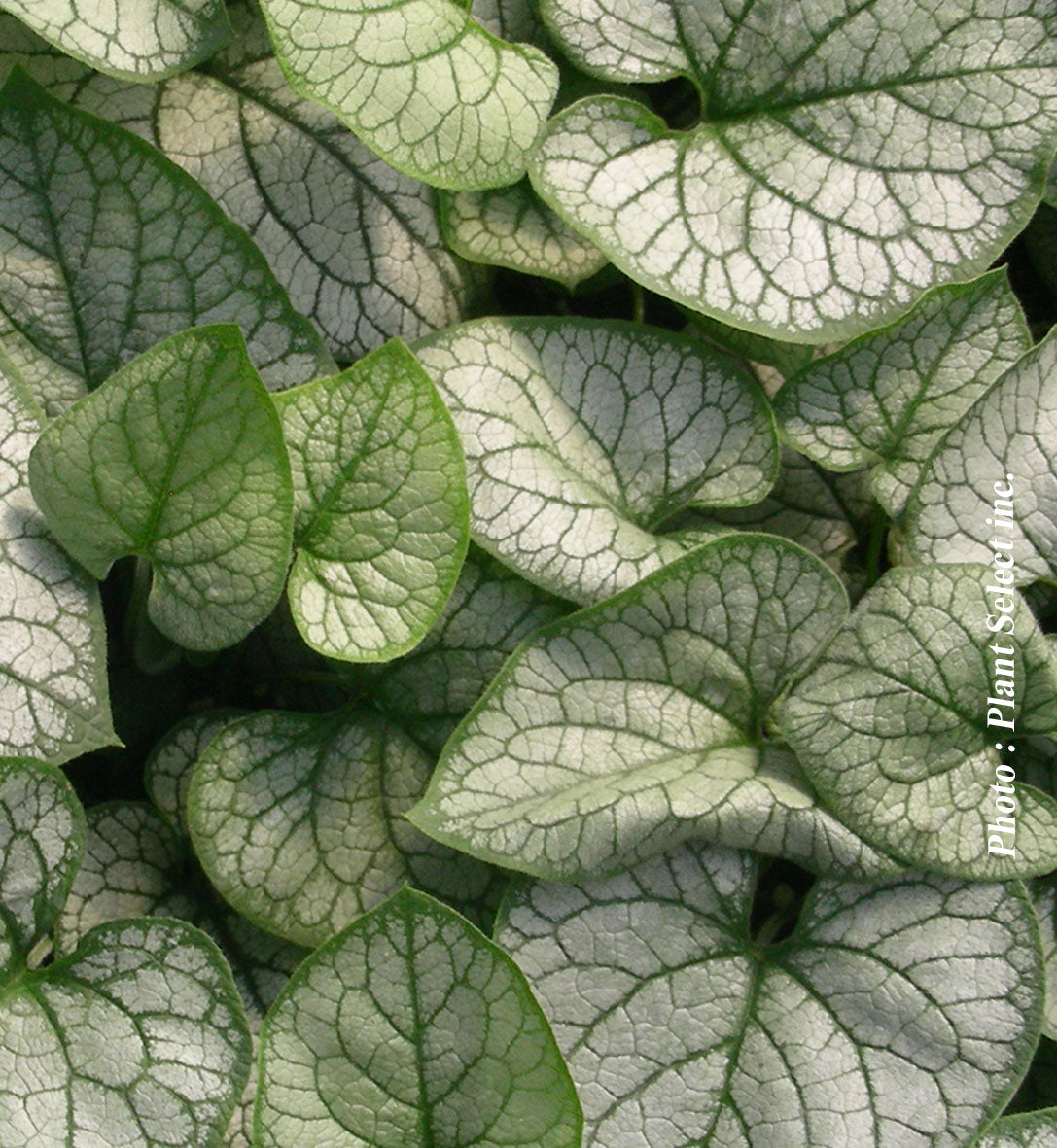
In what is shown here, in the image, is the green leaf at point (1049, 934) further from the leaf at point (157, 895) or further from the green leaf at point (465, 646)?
the leaf at point (157, 895)

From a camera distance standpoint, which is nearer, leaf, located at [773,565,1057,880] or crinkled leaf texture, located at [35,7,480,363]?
leaf, located at [773,565,1057,880]

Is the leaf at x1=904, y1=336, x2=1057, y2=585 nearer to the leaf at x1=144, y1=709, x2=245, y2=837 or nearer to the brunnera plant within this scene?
the brunnera plant

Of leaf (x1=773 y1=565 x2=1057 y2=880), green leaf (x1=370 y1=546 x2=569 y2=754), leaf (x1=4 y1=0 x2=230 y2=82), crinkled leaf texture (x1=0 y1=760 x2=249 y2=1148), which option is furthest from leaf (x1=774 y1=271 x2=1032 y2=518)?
crinkled leaf texture (x1=0 y1=760 x2=249 y2=1148)

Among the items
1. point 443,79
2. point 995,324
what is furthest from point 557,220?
point 995,324

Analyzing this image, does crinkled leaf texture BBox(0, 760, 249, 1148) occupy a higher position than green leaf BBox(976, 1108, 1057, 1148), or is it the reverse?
crinkled leaf texture BBox(0, 760, 249, 1148)

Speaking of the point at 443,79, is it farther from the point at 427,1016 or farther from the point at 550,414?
the point at 427,1016

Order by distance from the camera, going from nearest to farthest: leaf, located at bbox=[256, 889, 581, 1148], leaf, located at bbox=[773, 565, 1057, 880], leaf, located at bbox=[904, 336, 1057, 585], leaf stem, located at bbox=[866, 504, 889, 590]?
1. leaf, located at bbox=[256, 889, 581, 1148]
2. leaf, located at bbox=[773, 565, 1057, 880]
3. leaf, located at bbox=[904, 336, 1057, 585]
4. leaf stem, located at bbox=[866, 504, 889, 590]

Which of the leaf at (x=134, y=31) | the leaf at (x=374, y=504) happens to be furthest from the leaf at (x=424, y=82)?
the leaf at (x=374, y=504)
